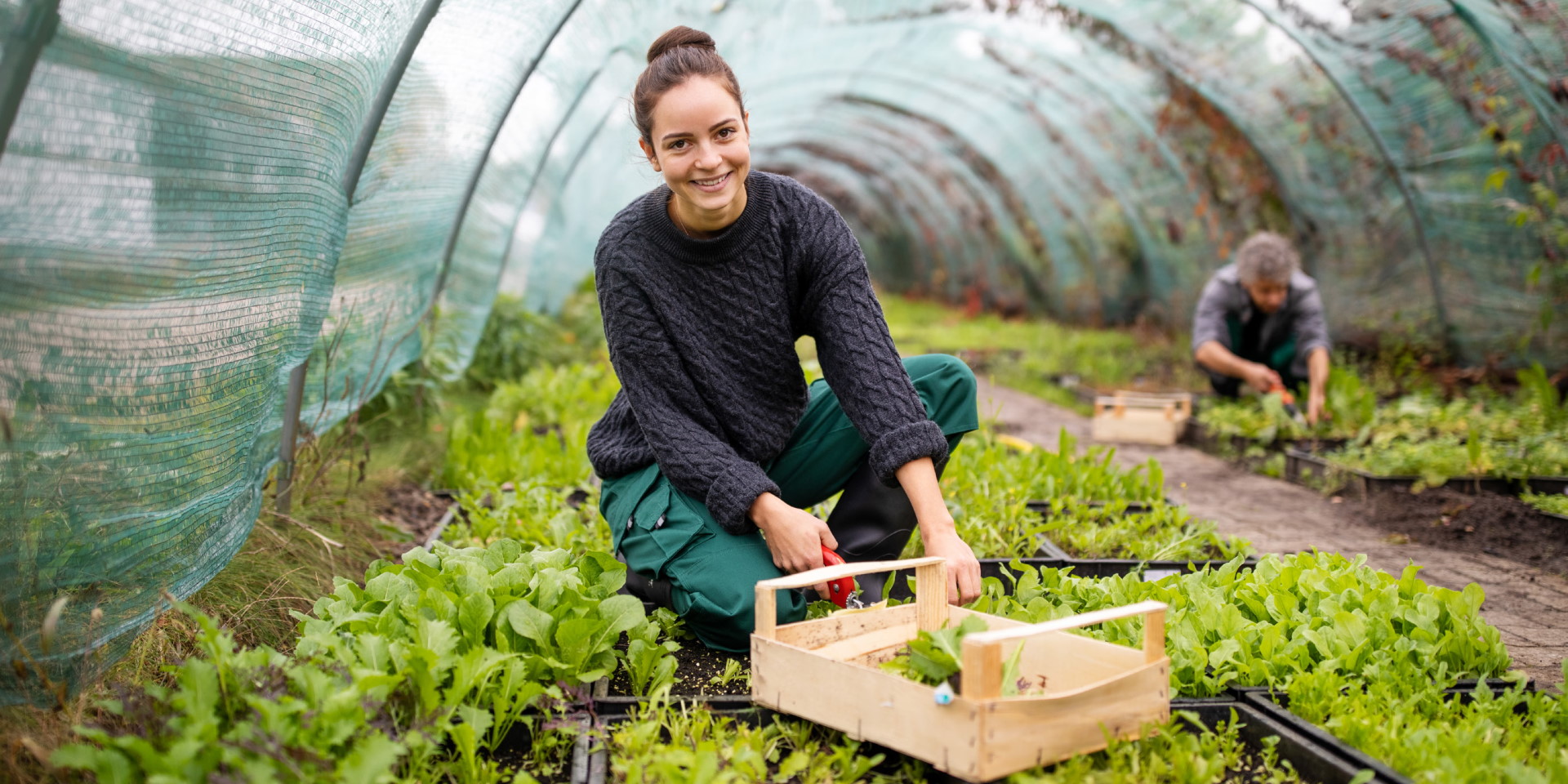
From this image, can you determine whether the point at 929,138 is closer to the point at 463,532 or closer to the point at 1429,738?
the point at 463,532

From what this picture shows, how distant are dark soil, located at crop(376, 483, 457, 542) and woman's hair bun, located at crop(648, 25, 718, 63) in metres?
1.94

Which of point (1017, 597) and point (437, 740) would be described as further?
point (1017, 597)

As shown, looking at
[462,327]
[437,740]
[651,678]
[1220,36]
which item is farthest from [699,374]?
[1220,36]

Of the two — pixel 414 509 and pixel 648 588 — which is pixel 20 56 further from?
pixel 414 509

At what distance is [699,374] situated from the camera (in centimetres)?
262

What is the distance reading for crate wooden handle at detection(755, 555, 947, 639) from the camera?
205cm

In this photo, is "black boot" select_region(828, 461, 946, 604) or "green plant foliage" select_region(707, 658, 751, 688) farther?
"black boot" select_region(828, 461, 946, 604)

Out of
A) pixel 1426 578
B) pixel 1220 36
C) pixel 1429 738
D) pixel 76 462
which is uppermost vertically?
pixel 1220 36

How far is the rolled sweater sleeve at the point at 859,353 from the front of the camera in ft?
7.80

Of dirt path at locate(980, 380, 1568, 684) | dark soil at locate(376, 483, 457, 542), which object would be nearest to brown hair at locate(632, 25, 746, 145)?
dark soil at locate(376, 483, 457, 542)

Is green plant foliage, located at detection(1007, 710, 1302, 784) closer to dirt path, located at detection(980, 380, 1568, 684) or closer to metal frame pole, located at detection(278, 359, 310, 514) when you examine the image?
dirt path, located at detection(980, 380, 1568, 684)

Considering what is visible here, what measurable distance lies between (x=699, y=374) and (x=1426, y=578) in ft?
8.17

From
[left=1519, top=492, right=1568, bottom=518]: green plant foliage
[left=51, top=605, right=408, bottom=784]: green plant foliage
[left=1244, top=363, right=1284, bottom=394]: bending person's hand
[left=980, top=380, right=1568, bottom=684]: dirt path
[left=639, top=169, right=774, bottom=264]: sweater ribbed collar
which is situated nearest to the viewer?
[left=51, top=605, right=408, bottom=784]: green plant foliage

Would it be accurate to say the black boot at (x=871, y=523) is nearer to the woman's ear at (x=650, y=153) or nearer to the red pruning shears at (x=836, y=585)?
the red pruning shears at (x=836, y=585)
